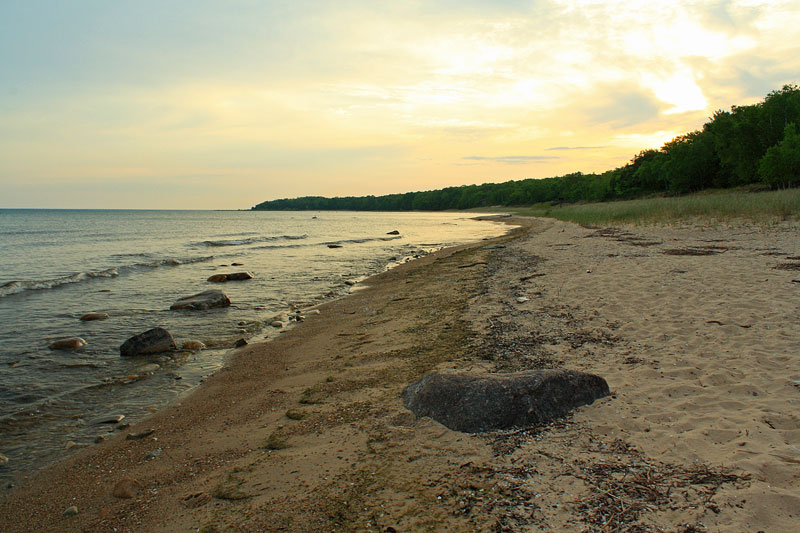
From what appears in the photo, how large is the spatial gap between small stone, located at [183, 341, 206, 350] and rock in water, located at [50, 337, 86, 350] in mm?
1806

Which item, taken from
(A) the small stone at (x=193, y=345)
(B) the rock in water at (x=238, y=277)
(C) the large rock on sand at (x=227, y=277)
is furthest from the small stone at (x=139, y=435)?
(B) the rock in water at (x=238, y=277)

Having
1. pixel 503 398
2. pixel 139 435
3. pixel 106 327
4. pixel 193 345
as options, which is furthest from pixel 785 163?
pixel 139 435

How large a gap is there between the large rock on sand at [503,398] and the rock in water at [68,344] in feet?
22.1

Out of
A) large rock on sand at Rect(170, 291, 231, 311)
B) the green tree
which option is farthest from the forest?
large rock on sand at Rect(170, 291, 231, 311)

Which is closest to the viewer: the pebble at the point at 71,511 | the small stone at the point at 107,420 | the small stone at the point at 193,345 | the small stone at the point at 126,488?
the pebble at the point at 71,511

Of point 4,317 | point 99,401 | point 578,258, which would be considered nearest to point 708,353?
point 99,401

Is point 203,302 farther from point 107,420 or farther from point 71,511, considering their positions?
point 71,511

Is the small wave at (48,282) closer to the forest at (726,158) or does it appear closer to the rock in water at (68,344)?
the rock in water at (68,344)

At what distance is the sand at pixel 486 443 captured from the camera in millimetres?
2760

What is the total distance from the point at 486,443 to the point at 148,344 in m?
6.41

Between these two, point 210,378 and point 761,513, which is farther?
point 210,378

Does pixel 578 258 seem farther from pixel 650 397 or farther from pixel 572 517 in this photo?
pixel 572 517

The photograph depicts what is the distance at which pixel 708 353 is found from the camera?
5.04 m

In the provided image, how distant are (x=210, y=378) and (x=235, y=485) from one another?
132 inches
